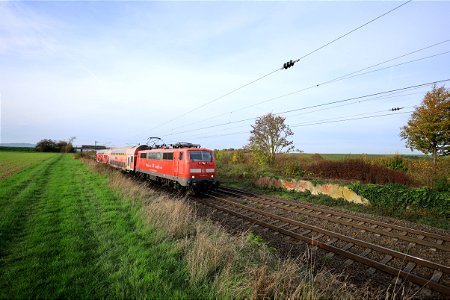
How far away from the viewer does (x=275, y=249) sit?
750cm

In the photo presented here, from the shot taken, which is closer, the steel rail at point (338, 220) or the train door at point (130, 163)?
the steel rail at point (338, 220)

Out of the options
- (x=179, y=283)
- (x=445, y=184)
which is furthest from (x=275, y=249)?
(x=445, y=184)

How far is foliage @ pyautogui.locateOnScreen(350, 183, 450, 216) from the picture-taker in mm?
11089

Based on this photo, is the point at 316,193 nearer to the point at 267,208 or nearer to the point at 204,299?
the point at 267,208

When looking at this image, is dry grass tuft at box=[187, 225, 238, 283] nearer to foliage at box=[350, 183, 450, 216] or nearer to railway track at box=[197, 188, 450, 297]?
railway track at box=[197, 188, 450, 297]

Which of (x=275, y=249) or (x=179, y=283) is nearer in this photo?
(x=179, y=283)

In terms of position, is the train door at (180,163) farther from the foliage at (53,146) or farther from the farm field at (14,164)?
the foliage at (53,146)

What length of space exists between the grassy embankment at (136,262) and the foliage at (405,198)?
7.89 meters

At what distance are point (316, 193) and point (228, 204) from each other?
219 inches

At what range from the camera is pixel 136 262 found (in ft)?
17.6

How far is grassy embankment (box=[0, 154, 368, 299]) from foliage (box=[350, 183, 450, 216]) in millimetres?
7885

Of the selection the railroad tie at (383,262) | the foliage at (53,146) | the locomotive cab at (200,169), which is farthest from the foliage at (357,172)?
the foliage at (53,146)

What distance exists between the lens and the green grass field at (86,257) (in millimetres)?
4395

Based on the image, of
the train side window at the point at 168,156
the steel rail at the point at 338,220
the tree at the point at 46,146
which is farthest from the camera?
the tree at the point at 46,146
